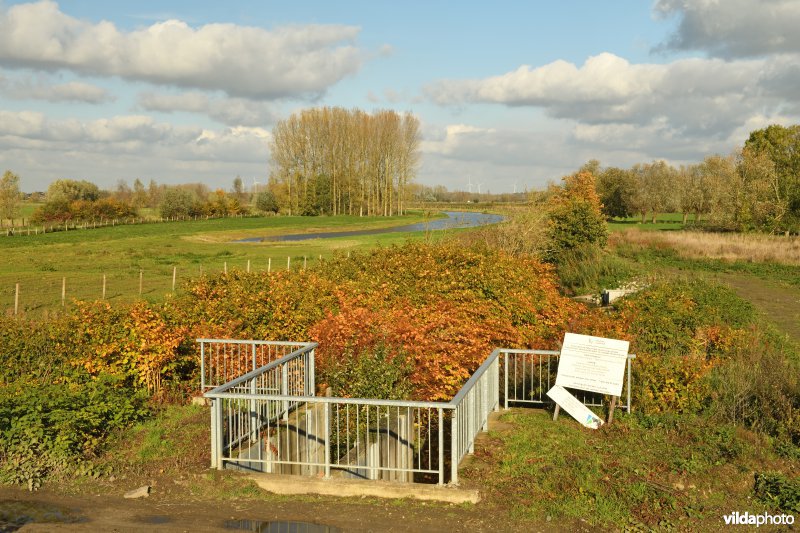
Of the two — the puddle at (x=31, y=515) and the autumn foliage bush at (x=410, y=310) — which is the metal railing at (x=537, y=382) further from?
the puddle at (x=31, y=515)

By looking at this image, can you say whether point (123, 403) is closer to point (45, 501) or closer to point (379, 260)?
point (45, 501)

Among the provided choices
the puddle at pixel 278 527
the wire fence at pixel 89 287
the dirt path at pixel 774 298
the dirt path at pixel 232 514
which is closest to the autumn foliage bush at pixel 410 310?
the dirt path at pixel 232 514

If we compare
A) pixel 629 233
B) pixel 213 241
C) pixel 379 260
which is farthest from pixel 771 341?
pixel 213 241

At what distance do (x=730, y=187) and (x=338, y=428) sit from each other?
69.4m

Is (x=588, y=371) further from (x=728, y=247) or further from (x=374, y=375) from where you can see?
(x=728, y=247)

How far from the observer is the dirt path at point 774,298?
2261cm

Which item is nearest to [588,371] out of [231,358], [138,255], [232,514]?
[232,514]

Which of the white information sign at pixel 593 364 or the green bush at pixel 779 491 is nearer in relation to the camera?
the green bush at pixel 779 491

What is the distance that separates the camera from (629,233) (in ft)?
188

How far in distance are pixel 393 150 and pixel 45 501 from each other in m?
106

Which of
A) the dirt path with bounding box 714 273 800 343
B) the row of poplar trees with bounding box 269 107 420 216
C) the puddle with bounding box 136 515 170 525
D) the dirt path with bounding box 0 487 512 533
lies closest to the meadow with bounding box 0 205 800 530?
the dirt path with bounding box 0 487 512 533

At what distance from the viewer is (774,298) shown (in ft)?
95.0

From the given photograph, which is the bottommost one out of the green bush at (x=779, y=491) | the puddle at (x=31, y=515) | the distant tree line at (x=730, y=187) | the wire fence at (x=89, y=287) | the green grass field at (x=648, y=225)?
the wire fence at (x=89, y=287)

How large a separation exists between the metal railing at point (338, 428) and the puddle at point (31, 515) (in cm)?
170
